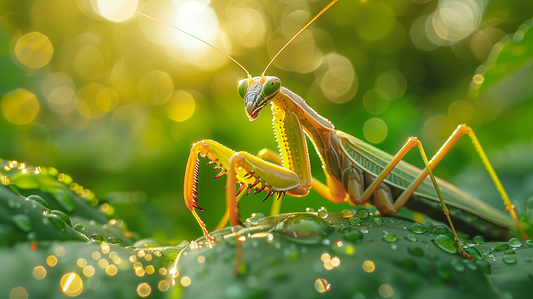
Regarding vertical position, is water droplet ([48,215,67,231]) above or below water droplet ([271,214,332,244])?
above

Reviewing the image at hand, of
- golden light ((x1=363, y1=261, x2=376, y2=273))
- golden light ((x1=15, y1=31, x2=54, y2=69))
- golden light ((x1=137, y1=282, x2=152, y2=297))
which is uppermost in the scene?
golden light ((x1=15, y1=31, x2=54, y2=69))

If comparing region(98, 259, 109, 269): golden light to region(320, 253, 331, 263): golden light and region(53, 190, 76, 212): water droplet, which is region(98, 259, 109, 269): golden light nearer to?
region(320, 253, 331, 263): golden light

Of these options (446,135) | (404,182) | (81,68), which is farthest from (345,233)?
(81,68)

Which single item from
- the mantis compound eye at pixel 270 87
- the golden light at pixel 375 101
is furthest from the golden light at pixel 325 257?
the golden light at pixel 375 101

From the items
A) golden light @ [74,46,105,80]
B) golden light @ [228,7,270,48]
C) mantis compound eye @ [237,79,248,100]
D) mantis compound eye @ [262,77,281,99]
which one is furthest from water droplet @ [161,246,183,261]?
golden light @ [74,46,105,80]

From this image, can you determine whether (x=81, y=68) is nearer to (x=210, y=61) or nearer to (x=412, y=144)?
(x=210, y=61)

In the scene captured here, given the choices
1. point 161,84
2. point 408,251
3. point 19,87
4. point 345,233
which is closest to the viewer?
point 408,251
